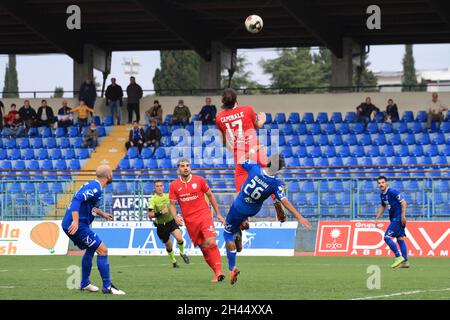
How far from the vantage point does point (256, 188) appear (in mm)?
14859

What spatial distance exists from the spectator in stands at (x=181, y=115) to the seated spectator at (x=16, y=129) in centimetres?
650

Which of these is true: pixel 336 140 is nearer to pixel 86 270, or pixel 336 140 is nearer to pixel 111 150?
pixel 111 150

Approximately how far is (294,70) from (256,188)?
275 ft

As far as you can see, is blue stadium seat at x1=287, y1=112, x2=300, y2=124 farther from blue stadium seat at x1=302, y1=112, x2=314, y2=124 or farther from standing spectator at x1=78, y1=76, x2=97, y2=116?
standing spectator at x1=78, y1=76, x2=97, y2=116

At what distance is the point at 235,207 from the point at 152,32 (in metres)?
29.3

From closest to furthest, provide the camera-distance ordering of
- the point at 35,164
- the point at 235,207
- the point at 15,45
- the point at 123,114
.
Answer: the point at 235,207 → the point at 35,164 → the point at 123,114 → the point at 15,45

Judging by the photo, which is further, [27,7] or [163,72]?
[163,72]

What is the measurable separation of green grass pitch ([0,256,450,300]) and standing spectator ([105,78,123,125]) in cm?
1729

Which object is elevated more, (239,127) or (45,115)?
(45,115)

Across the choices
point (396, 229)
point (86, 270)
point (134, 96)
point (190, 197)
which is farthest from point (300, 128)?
point (86, 270)

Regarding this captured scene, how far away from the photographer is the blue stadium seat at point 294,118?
129ft
